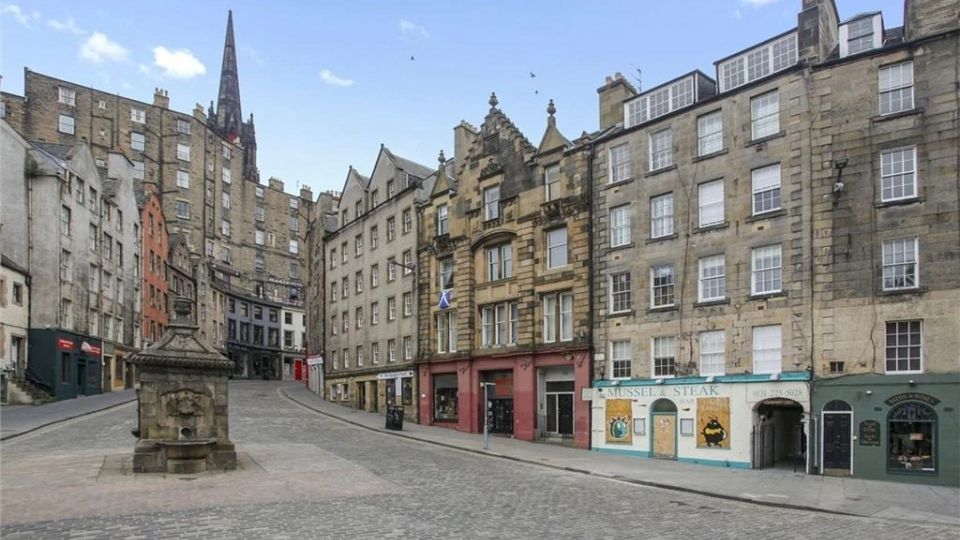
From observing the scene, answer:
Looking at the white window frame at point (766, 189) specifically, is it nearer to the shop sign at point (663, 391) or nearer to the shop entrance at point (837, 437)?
the shop sign at point (663, 391)

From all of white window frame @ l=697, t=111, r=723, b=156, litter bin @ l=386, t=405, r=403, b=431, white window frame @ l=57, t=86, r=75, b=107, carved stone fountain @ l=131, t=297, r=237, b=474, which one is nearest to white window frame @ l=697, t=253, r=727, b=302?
white window frame @ l=697, t=111, r=723, b=156

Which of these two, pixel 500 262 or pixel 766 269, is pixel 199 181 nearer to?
pixel 500 262

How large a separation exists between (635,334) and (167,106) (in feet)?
214

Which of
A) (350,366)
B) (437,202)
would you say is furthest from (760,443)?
(350,366)

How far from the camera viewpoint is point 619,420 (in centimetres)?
2950

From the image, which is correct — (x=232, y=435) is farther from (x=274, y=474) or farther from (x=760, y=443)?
(x=760, y=443)

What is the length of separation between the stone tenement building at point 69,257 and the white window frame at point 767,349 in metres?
37.3

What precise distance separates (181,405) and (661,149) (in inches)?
798

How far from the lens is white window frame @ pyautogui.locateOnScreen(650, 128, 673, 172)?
2919 cm

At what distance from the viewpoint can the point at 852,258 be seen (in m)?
23.6

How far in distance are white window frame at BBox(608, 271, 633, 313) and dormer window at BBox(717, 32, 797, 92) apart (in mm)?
8361

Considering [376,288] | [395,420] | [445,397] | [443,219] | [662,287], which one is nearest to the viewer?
[662,287]

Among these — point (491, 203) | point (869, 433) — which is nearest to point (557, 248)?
point (491, 203)

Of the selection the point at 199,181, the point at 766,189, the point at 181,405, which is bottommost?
the point at 181,405
